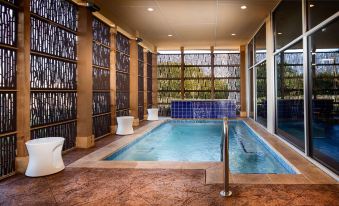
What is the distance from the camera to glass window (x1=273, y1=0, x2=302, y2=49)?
4979 millimetres

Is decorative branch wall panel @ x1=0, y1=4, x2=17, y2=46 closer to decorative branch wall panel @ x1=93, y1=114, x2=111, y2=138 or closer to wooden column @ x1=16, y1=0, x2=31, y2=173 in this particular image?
wooden column @ x1=16, y1=0, x2=31, y2=173

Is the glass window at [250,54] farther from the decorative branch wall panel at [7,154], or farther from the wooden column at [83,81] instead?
the decorative branch wall panel at [7,154]

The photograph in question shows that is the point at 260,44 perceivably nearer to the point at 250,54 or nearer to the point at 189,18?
the point at 250,54

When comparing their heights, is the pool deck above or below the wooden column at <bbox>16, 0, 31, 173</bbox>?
below

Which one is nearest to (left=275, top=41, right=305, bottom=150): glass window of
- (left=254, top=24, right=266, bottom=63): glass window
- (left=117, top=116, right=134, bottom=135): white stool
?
(left=254, top=24, right=266, bottom=63): glass window

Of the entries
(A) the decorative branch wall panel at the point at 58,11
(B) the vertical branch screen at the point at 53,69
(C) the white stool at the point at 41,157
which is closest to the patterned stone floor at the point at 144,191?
(C) the white stool at the point at 41,157

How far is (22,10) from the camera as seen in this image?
3305 mm

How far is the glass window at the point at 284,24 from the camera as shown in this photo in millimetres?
4979

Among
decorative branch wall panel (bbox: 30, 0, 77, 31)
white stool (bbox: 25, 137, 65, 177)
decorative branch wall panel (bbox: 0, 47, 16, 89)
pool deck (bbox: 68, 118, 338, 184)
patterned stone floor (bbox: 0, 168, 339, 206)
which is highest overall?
decorative branch wall panel (bbox: 30, 0, 77, 31)

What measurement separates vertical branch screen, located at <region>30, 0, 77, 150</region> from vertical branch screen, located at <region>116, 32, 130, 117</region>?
7.38 ft

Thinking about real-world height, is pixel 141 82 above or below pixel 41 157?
above

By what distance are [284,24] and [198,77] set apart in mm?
5568

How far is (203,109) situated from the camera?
33.2ft

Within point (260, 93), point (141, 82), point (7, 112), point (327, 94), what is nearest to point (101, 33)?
point (7, 112)
